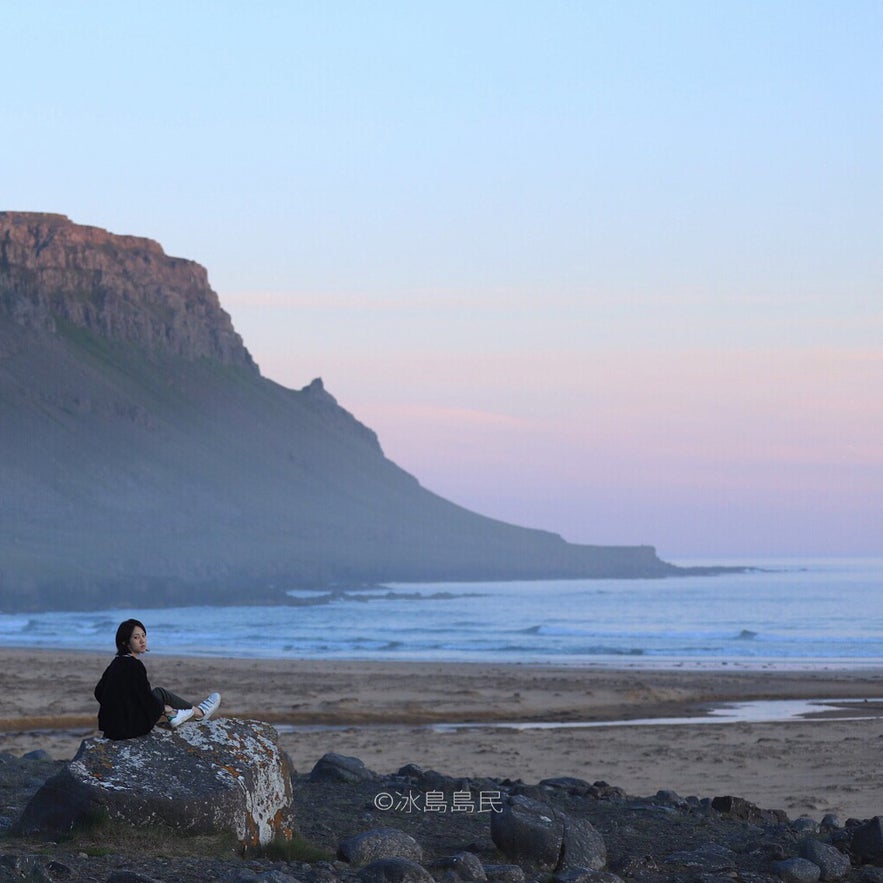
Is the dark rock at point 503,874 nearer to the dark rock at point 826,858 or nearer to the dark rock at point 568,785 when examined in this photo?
the dark rock at point 826,858

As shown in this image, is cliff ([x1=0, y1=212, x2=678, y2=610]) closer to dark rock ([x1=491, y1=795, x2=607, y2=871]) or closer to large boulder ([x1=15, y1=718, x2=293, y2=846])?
dark rock ([x1=491, y1=795, x2=607, y2=871])

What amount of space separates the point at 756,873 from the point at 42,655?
36.2 meters

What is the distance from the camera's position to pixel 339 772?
44.9ft

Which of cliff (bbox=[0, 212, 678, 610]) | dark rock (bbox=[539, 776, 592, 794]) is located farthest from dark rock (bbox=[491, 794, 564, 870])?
cliff (bbox=[0, 212, 678, 610])

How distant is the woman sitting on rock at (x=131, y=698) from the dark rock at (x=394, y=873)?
1.55 metres

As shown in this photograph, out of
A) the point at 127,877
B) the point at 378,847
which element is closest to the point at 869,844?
the point at 378,847

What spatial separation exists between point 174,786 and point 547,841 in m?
2.52

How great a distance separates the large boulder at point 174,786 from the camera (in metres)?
8.62

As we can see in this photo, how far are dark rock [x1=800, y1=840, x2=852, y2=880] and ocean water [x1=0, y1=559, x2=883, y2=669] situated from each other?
32.1 m

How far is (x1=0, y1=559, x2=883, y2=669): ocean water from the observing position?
4912 centimetres

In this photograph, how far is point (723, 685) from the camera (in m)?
32.9

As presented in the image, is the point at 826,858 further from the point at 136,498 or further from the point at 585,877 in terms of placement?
the point at 136,498

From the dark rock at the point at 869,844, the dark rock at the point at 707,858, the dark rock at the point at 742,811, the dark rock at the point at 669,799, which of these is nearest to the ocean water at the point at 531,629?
the dark rock at the point at 669,799

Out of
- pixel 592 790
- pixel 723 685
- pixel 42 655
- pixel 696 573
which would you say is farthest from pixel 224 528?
pixel 592 790
